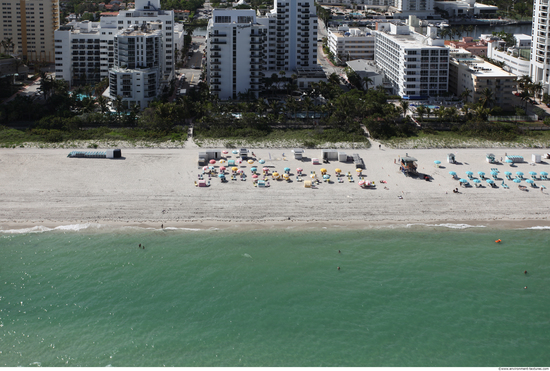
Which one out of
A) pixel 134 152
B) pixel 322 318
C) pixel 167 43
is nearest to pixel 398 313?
pixel 322 318

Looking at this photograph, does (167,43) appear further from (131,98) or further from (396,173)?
(396,173)

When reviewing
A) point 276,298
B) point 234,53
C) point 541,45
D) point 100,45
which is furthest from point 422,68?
point 276,298

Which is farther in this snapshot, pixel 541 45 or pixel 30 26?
pixel 30 26

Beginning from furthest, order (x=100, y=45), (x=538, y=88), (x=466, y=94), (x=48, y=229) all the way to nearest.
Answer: (x=100, y=45), (x=538, y=88), (x=466, y=94), (x=48, y=229)

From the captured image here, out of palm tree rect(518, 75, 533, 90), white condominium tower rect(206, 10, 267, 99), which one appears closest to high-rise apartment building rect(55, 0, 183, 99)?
white condominium tower rect(206, 10, 267, 99)

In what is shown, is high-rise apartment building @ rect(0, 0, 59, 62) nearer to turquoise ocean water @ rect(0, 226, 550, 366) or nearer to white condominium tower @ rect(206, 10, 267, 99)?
white condominium tower @ rect(206, 10, 267, 99)

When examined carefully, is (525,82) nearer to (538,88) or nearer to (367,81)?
(538,88)

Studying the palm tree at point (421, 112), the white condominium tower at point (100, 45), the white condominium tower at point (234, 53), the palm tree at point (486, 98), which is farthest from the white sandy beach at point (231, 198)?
the white condominium tower at point (100, 45)
